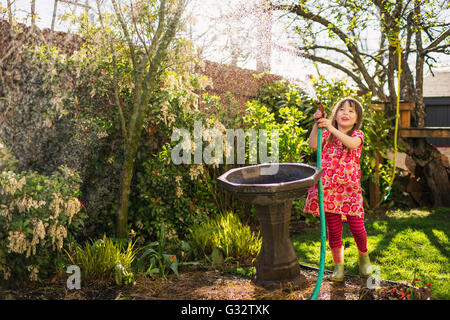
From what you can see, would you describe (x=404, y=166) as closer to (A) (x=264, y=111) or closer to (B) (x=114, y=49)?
(A) (x=264, y=111)

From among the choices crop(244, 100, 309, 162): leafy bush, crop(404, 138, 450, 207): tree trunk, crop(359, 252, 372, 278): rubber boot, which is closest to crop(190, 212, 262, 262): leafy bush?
crop(359, 252, 372, 278): rubber boot

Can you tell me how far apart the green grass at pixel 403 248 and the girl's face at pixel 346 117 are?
1.15 metres

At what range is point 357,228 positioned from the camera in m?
2.72

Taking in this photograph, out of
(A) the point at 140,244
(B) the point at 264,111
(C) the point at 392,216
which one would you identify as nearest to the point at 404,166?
(C) the point at 392,216

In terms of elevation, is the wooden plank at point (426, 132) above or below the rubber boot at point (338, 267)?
above

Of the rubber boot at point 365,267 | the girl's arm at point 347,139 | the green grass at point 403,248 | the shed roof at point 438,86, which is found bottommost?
the green grass at point 403,248

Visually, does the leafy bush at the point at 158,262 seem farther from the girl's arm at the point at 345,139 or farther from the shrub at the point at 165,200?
the girl's arm at the point at 345,139

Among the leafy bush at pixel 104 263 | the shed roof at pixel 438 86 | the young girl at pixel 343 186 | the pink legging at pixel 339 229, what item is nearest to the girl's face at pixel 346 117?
the young girl at pixel 343 186

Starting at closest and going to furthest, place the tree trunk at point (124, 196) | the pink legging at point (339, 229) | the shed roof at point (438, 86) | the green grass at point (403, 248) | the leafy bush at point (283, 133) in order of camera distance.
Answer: the pink legging at point (339, 229) < the green grass at point (403, 248) < the tree trunk at point (124, 196) < the leafy bush at point (283, 133) < the shed roof at point (438, 86)

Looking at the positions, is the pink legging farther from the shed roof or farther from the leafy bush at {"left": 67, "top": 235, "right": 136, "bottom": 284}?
the shed roof

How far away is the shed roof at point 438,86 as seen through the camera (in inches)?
623

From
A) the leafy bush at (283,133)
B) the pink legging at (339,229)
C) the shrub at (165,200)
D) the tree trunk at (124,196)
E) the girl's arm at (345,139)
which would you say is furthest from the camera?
the leafy bush at (283,133)

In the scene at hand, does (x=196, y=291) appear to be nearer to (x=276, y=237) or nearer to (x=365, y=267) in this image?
(x=276, y=237)

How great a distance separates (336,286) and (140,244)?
1727 millimetres
